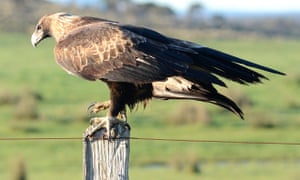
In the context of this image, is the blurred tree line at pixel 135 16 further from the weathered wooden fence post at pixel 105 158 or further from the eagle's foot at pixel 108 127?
the weathered wooden fence post at pixel 105 158

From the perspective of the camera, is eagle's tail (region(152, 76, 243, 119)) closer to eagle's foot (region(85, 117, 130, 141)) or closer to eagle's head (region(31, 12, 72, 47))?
eagle's foot (region(85, 117, 130, 141))

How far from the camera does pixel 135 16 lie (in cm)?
7762

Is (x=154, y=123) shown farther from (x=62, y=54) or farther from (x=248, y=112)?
(x=62, y=54)

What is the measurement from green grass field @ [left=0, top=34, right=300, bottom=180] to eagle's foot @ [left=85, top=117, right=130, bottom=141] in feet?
9.69

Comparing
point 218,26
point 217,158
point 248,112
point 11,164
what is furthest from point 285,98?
point 218,26

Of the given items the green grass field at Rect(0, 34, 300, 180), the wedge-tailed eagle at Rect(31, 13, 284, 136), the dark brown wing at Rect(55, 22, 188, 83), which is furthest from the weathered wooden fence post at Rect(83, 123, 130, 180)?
the green grass field at Rect(0, 34, 300, 180)

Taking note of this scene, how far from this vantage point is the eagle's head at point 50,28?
6848 millimetres

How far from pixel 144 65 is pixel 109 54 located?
0.30 meters

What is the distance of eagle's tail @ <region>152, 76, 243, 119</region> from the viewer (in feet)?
20.0

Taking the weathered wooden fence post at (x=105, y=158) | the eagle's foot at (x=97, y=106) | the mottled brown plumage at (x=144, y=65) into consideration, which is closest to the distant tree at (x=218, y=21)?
the mottled brown plumage at (x=144, y=65)

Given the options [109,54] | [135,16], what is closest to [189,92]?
[109,54]

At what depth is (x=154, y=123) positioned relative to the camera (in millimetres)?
20797

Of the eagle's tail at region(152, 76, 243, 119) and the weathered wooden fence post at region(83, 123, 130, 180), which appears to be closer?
the weathered wooden fence post at region(83, 123, 130, 180)

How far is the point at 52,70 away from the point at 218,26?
47.4 metres
